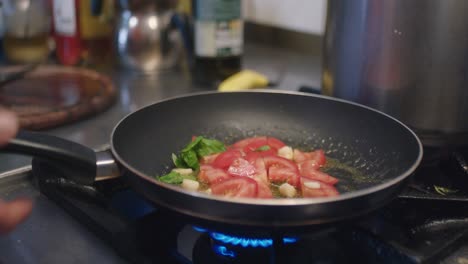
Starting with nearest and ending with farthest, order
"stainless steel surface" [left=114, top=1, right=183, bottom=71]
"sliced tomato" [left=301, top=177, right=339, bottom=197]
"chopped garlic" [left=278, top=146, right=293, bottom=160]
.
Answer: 1. "sliced tomato" [left=301, top=177, right=339, bottom=197]
2. "chopped garlic" [left=278, top=146, right=293, bottom=160]
3. "stainless steel surface" [left=114, top=1, right=183, bottom=71]

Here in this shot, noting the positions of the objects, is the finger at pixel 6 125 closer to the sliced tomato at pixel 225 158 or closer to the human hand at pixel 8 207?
the human hand at pixel 8 207

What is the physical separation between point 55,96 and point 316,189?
0.53 metres

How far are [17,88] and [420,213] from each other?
730 mm

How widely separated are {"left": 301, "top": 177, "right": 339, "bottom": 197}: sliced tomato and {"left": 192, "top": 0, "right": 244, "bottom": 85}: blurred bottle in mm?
469

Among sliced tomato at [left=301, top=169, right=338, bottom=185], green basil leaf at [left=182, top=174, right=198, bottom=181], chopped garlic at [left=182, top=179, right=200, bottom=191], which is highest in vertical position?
chopped garlic at [left=182, top=179, right=200, bottom=191]

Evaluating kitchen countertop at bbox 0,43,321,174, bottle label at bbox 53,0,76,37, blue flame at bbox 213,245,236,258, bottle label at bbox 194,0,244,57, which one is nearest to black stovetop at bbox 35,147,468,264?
blue flame at bbox 213,245,236,258

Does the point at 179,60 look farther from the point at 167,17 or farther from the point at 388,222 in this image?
the point at 388,222

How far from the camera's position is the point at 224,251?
493mm

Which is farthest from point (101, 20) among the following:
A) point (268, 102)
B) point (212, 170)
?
point (212, 170)

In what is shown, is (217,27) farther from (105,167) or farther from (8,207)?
(8,207)

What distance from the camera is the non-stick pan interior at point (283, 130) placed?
2.03 ft

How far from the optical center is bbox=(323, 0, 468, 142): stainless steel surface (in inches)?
23.1

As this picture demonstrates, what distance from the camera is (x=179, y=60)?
1224 millimetres

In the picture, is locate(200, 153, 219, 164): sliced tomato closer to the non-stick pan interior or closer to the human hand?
the non-stick pan interior
